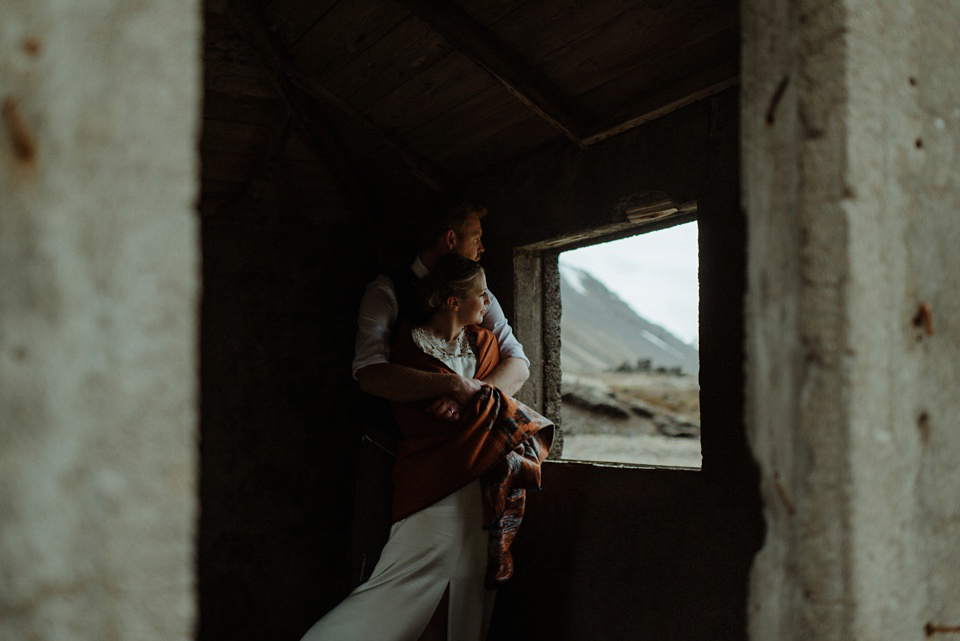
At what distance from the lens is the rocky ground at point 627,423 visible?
577cm

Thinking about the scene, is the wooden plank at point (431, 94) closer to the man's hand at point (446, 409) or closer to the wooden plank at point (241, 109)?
the wooden plank at point (241, 109)

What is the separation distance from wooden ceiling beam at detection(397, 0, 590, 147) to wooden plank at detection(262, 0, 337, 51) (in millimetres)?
462

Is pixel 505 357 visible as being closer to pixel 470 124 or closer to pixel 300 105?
pixel 470 124

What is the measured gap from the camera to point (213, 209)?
3.52m

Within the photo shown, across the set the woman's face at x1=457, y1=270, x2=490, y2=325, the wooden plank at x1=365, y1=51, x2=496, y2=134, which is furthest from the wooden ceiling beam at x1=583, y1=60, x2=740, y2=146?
Result: the woman's face at x1=457, y1=270, x2=490, y2=325

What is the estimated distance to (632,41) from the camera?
2314 millimetres

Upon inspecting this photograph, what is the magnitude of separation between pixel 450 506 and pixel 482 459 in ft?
0.61

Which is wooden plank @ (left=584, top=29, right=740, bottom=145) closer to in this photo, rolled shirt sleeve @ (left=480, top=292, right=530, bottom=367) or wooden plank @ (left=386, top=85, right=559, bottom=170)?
wooden plank @ (left=386, top=85, right=559, bottom=170)

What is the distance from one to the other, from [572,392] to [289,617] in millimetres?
3132

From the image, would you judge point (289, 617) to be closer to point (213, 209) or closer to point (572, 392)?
point (213, 209)

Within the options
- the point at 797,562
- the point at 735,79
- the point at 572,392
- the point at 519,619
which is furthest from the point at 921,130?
the point at 572,392

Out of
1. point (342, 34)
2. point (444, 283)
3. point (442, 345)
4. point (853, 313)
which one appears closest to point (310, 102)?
point (342, 34)

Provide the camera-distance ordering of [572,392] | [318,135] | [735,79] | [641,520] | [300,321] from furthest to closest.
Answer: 1. [572,392]
2. [300,321]
3. [318,135]
4. [641,520]
5. [735,79]

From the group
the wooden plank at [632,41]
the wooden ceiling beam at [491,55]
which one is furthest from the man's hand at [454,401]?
the wooden plank at [632,41]
